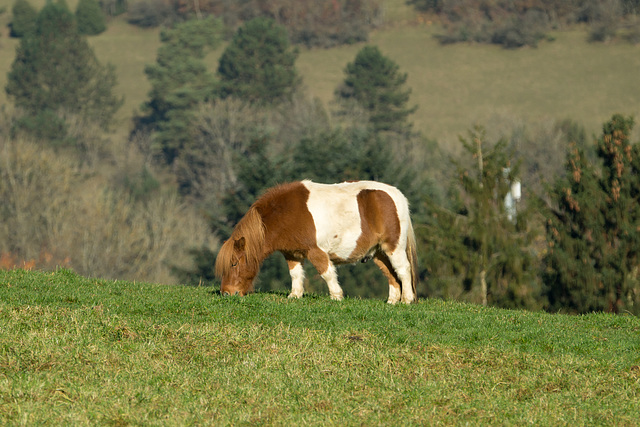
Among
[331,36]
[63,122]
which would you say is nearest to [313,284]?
[63,122]

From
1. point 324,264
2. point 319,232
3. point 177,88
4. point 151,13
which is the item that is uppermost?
point 319,232

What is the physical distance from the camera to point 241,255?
1504 cm

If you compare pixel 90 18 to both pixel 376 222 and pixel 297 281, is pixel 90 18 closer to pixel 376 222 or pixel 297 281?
pixel 297 281

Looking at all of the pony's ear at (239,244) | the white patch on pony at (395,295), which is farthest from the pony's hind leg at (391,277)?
the pony's ear at (239,244)

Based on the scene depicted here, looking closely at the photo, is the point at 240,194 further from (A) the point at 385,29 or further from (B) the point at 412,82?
(A) the point at 385,29

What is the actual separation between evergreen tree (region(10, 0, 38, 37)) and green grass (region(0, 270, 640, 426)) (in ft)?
494

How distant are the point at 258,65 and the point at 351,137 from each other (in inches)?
2008

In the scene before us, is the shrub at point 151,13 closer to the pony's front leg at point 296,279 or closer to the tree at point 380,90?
the tree at point 380,90

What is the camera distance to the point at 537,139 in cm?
9369

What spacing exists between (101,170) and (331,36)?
2572 inches

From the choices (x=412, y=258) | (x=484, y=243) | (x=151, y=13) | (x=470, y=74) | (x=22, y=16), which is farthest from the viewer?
(x=151, y=13)

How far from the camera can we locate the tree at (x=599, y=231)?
108 ft

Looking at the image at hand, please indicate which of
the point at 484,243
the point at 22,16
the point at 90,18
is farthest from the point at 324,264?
the point at 90,18

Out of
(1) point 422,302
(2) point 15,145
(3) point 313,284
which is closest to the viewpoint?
(1) point 422,302
